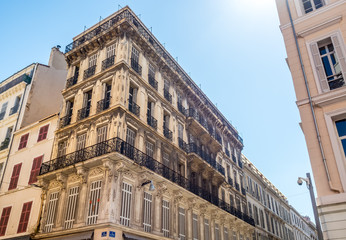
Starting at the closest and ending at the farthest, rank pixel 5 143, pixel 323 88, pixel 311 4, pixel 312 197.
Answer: pixel 312 197
pixel 323 88
pixel 311 4
pixel 5 143

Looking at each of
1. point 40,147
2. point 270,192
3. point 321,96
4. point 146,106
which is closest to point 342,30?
point 321,96

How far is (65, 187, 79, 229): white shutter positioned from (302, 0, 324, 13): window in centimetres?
1454

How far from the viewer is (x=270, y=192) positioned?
4194 cm

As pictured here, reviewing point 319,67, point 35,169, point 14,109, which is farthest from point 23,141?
point 319,67

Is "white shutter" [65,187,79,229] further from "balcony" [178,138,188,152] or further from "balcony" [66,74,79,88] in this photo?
"balcony" [178,138,188,152]

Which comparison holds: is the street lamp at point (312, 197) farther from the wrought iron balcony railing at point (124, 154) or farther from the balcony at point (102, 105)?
the balcony at point (102, 105)

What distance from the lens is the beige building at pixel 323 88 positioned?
9.30 meters

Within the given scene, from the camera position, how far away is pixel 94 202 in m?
15.2

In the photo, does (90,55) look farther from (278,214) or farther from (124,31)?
(278,214)

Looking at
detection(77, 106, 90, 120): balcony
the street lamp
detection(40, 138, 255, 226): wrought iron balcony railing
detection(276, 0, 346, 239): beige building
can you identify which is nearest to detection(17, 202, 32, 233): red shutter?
detection(40, 138, 255, 226): wrought iron balcony railing

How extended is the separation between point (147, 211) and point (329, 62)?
11.7 m

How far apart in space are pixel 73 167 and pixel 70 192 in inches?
56.5

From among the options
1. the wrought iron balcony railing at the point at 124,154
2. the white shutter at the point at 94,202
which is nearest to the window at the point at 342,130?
the wrought iron balcony railing at the point at 124,154

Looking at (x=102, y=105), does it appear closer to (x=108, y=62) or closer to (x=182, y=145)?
(x=108, y=62)
